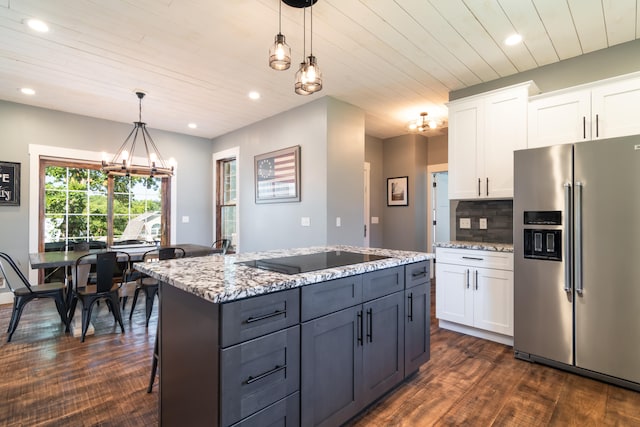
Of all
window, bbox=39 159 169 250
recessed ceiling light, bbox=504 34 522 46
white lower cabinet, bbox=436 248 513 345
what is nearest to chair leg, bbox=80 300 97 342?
window, bbox=39 159 169 250

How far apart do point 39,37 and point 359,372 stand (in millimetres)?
3550

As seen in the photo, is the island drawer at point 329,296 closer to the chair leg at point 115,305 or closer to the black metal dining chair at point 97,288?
the black metal dining chair at point 97,288

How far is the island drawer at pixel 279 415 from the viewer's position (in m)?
1.23

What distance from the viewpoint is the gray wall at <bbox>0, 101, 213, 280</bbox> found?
13.4ft

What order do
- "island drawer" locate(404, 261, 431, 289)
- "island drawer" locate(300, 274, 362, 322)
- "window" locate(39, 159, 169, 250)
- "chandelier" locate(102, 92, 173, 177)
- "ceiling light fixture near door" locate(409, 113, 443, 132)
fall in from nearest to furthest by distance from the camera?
"island drawer" locate(300, 274, 362, 322) → "island drawer" locate(404, 261, 431, 289) → "chandelier" locate(102, 92, 173, 177) → "ceiling light fixture near door" locate(409, 113, 443, 132) → "window" locate(39, 159, 169, 250)

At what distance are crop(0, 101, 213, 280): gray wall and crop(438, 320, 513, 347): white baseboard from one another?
176 inches

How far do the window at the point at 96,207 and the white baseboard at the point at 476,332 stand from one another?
15.0 ft

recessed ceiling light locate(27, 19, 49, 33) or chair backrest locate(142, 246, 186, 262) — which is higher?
recessed ceiling light locate(27, 19, 49, 33)

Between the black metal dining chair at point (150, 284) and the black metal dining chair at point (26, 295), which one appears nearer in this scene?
the black metal dining chair at point (26, 295)

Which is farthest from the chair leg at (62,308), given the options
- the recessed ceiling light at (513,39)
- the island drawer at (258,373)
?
the recessed ceiling light at (513,39)

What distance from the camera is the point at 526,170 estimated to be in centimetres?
255

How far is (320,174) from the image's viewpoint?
3.77m

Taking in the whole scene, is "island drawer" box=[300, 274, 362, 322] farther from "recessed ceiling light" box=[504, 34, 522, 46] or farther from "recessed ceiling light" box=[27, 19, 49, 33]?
"recessed ceiling light" box=[27, 19, 49, 33]

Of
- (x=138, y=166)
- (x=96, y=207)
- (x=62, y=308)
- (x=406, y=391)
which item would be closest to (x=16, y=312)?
(x=62, y=308)
